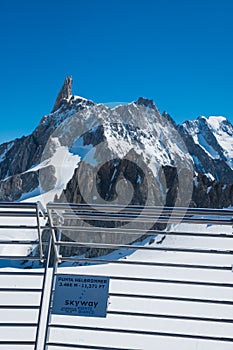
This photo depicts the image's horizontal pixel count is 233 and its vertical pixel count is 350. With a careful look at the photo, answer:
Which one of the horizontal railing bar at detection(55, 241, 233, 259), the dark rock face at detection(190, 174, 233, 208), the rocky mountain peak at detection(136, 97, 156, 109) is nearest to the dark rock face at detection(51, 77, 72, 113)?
the rocky mountain peak at detection(136, 97, 156, 109)

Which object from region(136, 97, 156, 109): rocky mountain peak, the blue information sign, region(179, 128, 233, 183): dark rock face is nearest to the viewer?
the blue information sign

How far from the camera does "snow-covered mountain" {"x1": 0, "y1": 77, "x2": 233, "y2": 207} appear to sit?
67.9 m

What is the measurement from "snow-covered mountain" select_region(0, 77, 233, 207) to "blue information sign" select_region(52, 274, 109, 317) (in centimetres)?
5619

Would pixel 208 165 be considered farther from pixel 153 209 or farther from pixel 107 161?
pixel 153 209

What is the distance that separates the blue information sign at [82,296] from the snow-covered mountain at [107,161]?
184 feet

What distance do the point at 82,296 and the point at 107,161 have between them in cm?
9850

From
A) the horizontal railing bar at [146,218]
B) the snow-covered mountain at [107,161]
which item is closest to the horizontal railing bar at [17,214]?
the horizontal railing bar at [146,218]

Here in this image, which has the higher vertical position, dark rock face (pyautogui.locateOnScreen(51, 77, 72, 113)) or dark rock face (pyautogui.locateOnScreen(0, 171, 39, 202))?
dark rock face (pyautogui.locateOnScreen(51, 77, 72, 113))

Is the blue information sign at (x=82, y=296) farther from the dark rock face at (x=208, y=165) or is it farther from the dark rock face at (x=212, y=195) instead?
the dark rock face at (x=208, y=165)

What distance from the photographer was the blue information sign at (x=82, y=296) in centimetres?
365

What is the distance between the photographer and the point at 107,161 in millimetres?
102062

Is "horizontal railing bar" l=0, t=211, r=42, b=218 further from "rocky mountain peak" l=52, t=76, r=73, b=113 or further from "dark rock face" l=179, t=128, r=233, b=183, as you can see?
"dark rock face" l=179, t=128, r=233, b=183

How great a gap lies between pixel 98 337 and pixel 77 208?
252cm

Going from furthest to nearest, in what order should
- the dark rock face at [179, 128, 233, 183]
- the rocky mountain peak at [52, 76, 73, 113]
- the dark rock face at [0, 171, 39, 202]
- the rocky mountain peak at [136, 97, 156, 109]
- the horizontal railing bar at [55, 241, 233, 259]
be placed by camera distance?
the rocky mountain peak at [136, 97, 156, 109]
the dark rock face at [179, 128, 233, 183]
the rocky mountain peak at [52, 76, 73, 113]
the dark rock face at [0, 171, 39, 202]
the horizontal railing bar at [55, 241, 233, 259]
